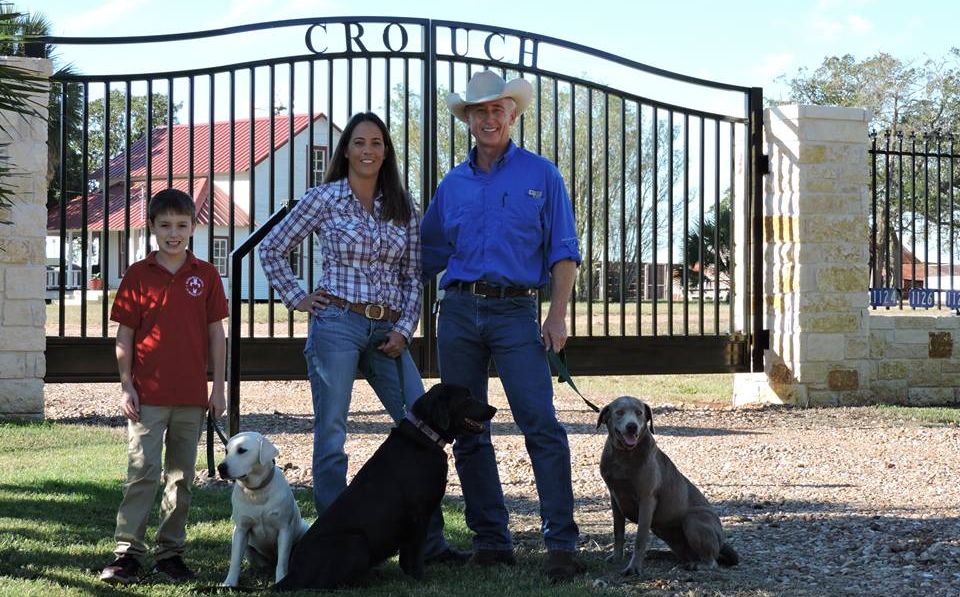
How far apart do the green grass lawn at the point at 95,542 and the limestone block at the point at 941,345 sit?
7379 mm

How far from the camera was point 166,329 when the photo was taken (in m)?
4.67

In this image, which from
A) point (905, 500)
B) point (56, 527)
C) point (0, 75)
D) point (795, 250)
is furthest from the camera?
point (795, 250)

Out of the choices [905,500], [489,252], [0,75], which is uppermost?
[0,75]

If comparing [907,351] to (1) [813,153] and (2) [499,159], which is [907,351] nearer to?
(1) [813,153]

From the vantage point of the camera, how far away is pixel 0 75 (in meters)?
4.18

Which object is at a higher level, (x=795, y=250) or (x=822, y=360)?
(x=795, y=250)

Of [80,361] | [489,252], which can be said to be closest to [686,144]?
[80,361]

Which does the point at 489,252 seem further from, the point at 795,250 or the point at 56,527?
the point at 795,250

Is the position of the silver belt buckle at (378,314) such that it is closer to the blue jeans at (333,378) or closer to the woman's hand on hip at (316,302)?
the blue jeans at (333,378)

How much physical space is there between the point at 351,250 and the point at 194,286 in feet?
2.12

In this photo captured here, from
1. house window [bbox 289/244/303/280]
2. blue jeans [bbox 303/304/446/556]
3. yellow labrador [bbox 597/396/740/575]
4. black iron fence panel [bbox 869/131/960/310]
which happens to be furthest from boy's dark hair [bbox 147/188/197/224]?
black iron fence panel [bbox 869/131/960/310]

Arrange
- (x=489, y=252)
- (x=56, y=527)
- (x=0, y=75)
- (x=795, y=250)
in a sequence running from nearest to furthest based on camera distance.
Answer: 1. (x=0, y=75)
2. (x=489, y=252)
3. (x=56, y=527)
4. (x=795, y=250)

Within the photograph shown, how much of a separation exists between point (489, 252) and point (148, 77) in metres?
5.77

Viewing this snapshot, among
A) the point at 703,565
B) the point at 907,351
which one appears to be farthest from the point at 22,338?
the point at 907,351
